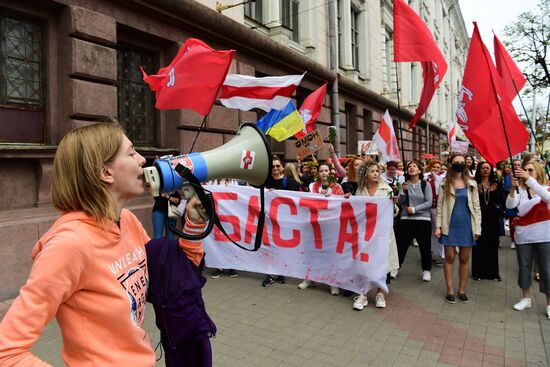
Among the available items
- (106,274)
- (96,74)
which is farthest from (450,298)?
(96,74)

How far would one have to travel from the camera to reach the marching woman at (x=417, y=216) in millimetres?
5625

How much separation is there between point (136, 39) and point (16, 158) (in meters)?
3.06

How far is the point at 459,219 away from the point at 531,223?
727mm

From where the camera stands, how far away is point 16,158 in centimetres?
507

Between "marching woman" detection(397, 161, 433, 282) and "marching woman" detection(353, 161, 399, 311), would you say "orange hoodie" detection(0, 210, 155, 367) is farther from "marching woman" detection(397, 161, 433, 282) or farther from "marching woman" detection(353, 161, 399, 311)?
"marching woman" detection(397, 161, 433, 282)

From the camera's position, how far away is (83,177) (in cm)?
127

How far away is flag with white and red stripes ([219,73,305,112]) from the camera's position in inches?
229

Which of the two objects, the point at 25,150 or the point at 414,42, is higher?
the point at 414,42

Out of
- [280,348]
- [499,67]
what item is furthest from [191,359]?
[499,67]

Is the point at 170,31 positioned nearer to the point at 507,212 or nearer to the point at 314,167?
the point at 314,167

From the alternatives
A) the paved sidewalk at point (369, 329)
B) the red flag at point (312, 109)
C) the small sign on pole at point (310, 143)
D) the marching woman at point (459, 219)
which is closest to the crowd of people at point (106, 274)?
the paved sidewalk at point (369, 329)

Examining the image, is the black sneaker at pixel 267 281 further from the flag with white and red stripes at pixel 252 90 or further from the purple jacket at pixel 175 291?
the purple jacket at pixel 175 291

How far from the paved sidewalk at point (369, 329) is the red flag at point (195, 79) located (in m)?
2.39

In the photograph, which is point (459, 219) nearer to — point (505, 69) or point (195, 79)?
point (505, 69)
